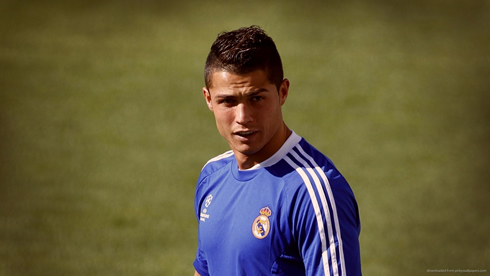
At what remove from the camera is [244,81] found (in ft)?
6.41

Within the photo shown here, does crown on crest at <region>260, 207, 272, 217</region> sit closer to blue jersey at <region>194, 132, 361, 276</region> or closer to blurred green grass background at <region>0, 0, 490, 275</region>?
blue jersey at <region>194, 132, 361, 276</region>

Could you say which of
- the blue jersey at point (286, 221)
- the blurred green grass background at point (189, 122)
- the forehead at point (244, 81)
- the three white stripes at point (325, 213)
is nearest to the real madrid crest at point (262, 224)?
the blue jersey at point (286, 221)

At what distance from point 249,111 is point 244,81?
0.36 feet

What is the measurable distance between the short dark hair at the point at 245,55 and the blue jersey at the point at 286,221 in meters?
0.28

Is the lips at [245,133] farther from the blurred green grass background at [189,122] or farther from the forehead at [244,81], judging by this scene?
the blurred green grass background at [189,122]

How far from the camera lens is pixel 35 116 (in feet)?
25.5

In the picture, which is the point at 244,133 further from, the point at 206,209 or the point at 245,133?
the point at 206,209

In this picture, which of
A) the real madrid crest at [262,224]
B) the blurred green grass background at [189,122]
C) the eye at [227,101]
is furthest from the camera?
the blurred green grass background at [189,122]

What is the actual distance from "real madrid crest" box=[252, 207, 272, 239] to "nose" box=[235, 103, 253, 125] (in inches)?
12.4

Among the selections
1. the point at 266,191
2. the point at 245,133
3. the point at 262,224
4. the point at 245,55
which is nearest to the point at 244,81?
the point at 245,55

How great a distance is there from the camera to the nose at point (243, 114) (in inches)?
77.8

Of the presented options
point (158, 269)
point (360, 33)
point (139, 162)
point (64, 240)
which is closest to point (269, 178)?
point (158, 269)

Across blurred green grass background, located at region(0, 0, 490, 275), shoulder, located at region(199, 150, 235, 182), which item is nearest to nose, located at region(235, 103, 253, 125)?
shoulder, located at region(199, 150, 235, 182)

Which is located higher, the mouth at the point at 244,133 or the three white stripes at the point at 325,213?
the mouth at the point at 244,133
